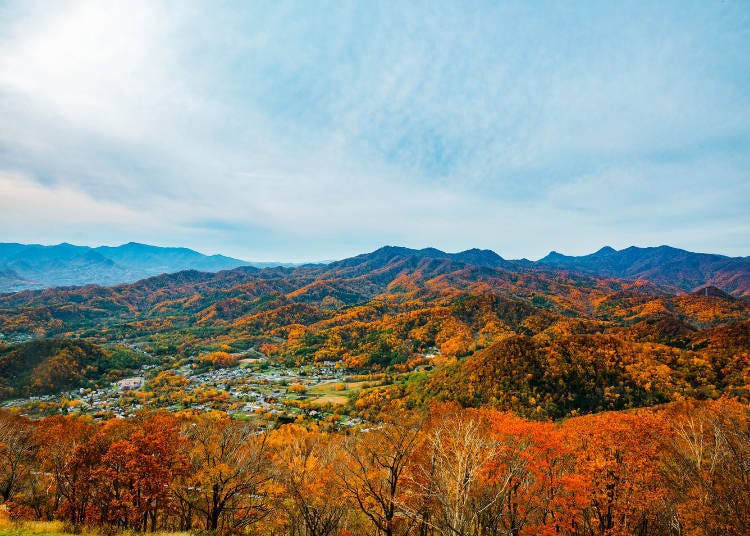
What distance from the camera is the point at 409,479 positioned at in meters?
30.8

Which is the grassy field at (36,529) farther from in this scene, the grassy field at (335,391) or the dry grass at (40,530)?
the grassy field at (335,391)

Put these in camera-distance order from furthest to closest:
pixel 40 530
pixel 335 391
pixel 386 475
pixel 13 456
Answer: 1. pixel 335 391
2. pixel 13 456
3. pixel 386 475
4. pixel 40 530

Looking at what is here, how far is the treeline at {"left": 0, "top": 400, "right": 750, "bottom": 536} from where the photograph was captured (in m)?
25.1

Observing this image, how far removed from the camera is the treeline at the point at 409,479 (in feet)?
82.4

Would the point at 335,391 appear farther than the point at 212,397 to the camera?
Yes

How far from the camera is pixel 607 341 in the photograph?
11675 cm

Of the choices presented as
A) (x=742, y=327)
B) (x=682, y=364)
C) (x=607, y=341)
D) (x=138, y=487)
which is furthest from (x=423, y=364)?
(x=138, y=487)

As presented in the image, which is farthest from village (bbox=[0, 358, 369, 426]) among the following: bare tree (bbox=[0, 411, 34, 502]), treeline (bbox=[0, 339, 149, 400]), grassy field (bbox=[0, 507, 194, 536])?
grassy field (bbox=[0, 507, 194, 536])

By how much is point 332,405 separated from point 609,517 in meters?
120

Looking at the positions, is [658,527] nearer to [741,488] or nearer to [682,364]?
[741,488]

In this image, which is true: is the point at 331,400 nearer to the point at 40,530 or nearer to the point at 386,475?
the point at 386,475

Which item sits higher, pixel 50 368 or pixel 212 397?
pixel 50 368

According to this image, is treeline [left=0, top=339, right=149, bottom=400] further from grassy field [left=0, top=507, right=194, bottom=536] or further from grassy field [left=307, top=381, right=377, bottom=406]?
grassy field [left=0, top=507, right=194, bottom=536]

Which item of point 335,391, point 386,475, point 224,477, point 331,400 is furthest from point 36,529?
point 335,391
